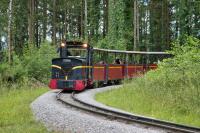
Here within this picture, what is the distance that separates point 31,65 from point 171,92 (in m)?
15.9

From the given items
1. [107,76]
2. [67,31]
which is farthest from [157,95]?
[67,31]

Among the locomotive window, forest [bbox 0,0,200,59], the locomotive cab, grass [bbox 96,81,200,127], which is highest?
forest [bbox 0,0,200,59]

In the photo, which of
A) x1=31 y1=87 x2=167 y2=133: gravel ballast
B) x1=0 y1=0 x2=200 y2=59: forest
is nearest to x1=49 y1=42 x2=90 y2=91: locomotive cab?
x1=31 y1=87 x2=167 y2=133: gravel ballast

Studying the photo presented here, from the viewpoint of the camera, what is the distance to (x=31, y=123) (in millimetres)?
13430

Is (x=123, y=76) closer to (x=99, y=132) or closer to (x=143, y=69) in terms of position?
(x=143, y=69)

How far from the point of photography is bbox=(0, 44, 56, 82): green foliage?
28078 mm

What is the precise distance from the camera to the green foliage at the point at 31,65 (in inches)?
1105

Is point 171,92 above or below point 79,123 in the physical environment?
above

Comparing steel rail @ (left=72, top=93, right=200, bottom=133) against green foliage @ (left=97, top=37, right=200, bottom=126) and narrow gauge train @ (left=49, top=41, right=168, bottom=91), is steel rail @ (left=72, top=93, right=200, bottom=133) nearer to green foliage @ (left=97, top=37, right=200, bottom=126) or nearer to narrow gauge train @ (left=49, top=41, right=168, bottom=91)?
green foliage @ (left=97, top=37, right=200, bottom=126)

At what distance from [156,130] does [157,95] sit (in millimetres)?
6512

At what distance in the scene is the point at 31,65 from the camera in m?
31.5

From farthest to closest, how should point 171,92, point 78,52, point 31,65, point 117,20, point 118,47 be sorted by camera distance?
1. point 117,20
2. point 118,47
3. point 31,65
4. point 78,52
5. point 171,92

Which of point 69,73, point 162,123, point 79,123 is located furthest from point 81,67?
point 162,123

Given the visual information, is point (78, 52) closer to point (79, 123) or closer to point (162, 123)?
point (79, 123)
